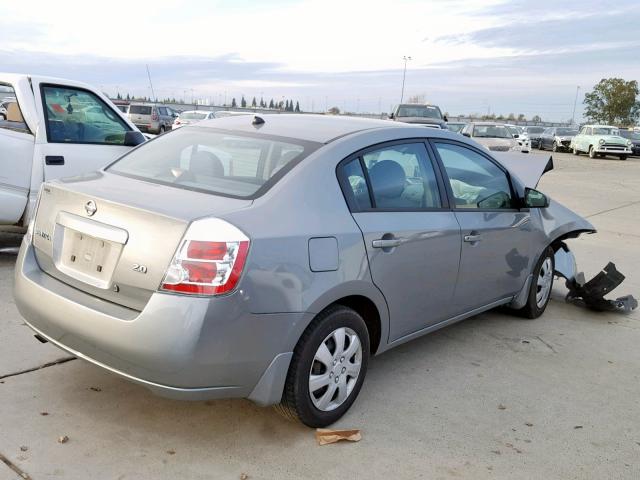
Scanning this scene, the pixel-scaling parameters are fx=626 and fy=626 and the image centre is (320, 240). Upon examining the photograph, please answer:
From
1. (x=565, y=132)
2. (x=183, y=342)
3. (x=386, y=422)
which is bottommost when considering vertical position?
(x=565, y=132)

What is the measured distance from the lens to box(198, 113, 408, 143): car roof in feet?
11.8

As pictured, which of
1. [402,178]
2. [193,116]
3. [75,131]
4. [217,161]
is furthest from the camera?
[193,116]

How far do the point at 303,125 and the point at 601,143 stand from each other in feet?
113

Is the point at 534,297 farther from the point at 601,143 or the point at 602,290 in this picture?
the point at 601,143

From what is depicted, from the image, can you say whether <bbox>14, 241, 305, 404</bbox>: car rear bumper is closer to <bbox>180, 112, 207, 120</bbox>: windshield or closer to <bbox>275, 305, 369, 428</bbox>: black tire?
<bbox>275, 305, 369, 428</bbox>: black tire

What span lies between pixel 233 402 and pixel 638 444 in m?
2.23

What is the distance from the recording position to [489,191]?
4570 mm

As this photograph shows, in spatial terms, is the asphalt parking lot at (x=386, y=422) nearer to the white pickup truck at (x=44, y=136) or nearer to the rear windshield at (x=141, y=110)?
the white pickup truck at (x=44, y=136)

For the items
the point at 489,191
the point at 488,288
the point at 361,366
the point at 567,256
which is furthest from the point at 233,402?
the point at 567,256

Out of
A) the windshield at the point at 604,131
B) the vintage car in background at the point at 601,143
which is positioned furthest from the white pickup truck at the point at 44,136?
the windshield at the point at 604,131

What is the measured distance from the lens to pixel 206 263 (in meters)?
2.69

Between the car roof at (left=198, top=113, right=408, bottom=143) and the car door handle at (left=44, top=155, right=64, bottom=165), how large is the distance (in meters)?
2.53

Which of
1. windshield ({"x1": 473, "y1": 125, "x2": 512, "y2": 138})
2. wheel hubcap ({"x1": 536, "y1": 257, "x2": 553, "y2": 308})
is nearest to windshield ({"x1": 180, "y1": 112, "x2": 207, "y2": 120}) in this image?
windshield ({"x1": 473, "y1": 125, "x2": 512, "y2": 138})

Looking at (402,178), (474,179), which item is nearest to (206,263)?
(402,178)
